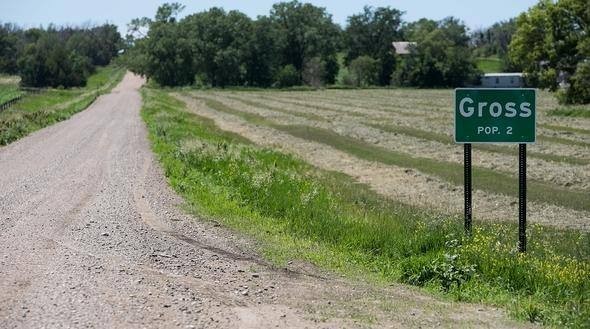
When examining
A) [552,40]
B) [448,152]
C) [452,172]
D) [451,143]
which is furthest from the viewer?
[552,40]

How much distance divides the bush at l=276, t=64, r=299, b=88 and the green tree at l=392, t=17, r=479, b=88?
20392mm

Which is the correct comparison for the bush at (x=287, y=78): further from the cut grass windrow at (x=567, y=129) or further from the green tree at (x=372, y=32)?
the cut grass windrow at (x=567, y=129)

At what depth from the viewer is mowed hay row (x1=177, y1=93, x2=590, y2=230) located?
17062 millimetres

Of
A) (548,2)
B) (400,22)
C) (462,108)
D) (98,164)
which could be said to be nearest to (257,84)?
(400,22)

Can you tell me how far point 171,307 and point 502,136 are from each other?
17.3ft

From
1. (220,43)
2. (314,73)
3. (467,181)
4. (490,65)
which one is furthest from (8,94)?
(490,65)

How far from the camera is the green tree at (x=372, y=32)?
503 feet

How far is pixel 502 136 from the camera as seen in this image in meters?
9.67

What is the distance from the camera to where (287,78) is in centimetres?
13838

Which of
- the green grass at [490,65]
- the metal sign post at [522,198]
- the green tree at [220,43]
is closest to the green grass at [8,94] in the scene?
the metal sign post at [522,198]

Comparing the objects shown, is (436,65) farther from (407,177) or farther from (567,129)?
(407,177)

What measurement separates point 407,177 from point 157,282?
1649 centimetres

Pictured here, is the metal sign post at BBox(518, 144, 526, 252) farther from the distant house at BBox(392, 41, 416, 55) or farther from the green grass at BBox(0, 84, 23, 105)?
the distant house at BBox(392, 41, 416, 55)

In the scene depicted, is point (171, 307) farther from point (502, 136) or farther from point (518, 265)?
point (502, 136)
